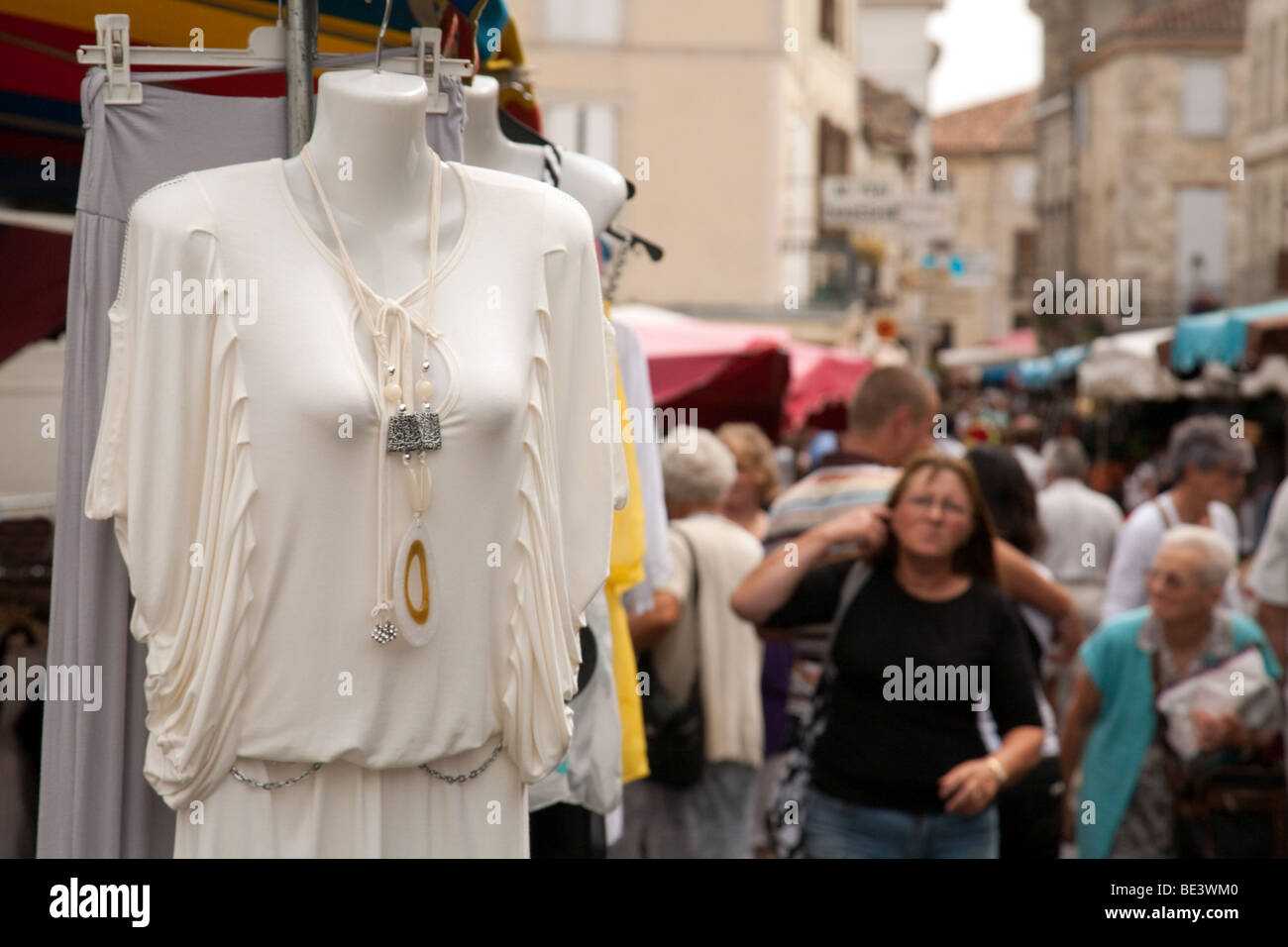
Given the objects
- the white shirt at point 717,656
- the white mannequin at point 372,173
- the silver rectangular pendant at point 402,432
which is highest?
the white mannequin at point 372,173

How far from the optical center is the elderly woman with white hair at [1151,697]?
18.8 feet

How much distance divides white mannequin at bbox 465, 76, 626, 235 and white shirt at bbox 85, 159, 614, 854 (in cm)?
102

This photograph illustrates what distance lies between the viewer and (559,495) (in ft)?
9.07

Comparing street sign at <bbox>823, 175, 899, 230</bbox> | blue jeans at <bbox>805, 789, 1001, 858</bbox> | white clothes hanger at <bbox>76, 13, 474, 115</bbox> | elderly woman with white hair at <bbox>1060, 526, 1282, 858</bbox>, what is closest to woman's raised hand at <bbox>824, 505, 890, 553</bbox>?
blue jeans at <bbox>805, 789, 1001, 858</bbox>

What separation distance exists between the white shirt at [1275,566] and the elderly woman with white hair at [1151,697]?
2.88ft

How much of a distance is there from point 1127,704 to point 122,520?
4162 millimetres

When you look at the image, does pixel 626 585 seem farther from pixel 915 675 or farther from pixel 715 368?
pixel 715 368

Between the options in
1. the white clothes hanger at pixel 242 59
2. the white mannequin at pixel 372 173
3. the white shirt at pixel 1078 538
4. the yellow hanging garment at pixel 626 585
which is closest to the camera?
the white mannequin at pixel 372 173

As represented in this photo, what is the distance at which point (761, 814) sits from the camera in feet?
25.6

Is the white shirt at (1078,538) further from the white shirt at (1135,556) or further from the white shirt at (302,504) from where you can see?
the white shirt at (302,504)

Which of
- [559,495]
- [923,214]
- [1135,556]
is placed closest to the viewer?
[559,495]

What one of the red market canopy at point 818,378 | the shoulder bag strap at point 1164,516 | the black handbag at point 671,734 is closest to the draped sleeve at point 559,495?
the black handbag at point 671,734

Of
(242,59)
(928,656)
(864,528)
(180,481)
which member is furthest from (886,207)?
(180,481)

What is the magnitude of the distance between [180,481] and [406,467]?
0.32 meters
